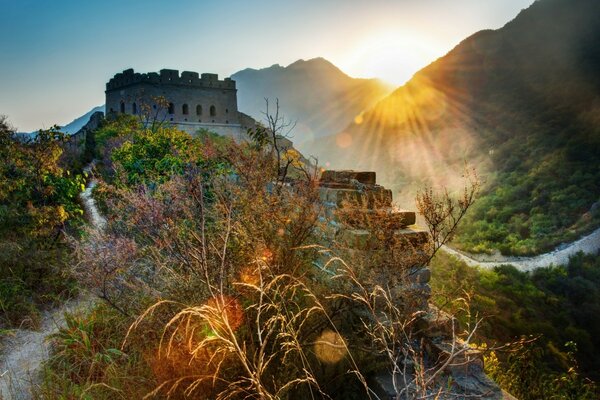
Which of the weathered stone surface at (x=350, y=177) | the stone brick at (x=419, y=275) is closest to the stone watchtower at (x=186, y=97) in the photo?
the weathered stone surface at (x=350, y=177)

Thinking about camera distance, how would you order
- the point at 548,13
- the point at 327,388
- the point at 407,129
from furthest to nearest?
1. the point at 407,129
2. the point at 548,13
3. the point at 327,388

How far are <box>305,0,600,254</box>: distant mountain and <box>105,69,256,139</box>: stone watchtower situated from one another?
861 inches

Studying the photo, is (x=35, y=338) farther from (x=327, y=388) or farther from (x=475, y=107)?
(x=475, y=107)

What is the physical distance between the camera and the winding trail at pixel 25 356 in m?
2.97

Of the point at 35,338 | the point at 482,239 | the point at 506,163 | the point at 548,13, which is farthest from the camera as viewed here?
the point at 548,13

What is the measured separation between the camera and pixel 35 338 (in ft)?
13.0

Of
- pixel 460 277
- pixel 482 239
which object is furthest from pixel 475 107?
pixel 460 277

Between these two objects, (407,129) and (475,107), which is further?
(407,129)

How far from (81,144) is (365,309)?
20140mm

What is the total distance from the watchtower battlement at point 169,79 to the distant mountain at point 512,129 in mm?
23274

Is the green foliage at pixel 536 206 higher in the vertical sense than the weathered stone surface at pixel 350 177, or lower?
lower

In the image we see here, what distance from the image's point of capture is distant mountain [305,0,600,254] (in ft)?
99.3

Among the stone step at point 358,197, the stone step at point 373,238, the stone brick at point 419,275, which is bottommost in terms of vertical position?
the stone brick at point 419,275

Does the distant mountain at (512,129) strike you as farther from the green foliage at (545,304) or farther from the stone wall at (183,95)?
the stone wall at (183,95)
